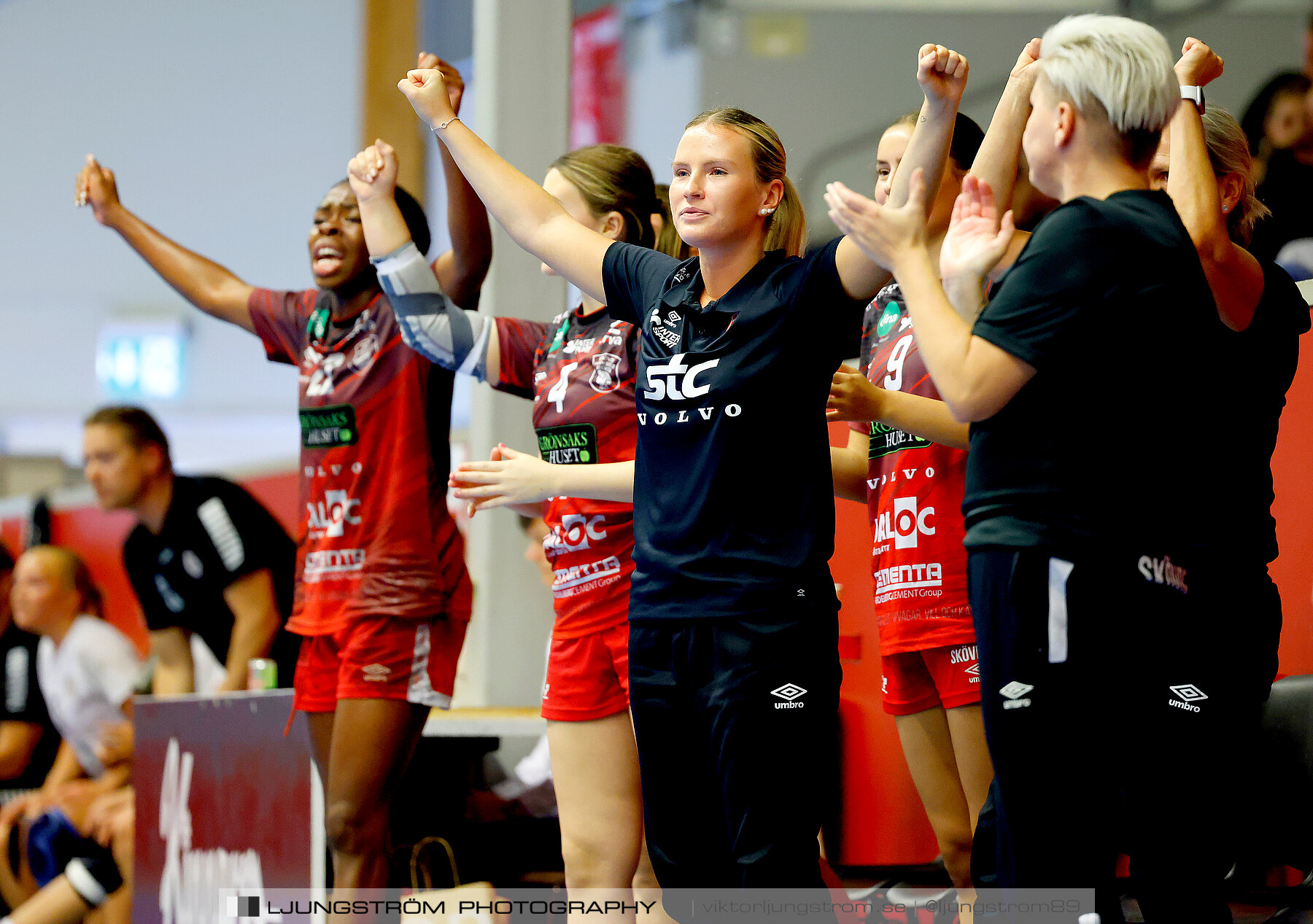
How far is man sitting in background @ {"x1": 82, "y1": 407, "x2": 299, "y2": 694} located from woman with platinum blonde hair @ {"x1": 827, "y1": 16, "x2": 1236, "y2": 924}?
3.10 metres

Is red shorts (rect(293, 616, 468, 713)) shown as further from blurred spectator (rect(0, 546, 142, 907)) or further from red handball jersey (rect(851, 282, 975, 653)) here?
blurred spectator (rect(0, 546, 142, 907))

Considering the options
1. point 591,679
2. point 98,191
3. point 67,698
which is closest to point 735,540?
point 591,679

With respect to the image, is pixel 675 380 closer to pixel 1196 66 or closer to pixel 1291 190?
pixel 1196 66

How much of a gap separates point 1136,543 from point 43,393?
10546 millimetres

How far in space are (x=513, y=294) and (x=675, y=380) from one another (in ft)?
7.28

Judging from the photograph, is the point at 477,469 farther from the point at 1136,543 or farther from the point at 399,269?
the point at 1136,543

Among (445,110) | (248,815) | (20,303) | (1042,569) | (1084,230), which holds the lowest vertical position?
(248,815)

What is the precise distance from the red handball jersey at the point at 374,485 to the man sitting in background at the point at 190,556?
137cm

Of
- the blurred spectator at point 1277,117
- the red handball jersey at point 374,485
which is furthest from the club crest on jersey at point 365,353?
the blurred spectator at point 1277,117

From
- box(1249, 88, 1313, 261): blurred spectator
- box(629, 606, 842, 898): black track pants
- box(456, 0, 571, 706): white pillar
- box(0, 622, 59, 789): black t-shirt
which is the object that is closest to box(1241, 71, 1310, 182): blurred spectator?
box(1249, 88, 1313, 261): blurred spectator

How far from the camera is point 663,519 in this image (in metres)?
1.83

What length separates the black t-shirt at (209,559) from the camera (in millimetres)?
4266

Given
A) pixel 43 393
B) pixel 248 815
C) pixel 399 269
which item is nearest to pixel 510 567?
pixel 248 815

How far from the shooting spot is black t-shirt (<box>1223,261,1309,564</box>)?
1662 mm
